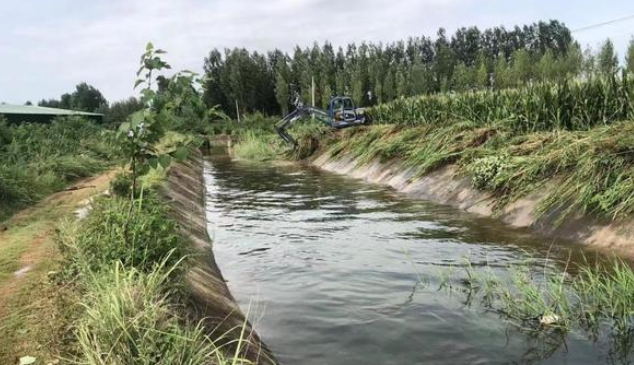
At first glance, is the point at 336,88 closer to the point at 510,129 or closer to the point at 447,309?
the point at 510,129

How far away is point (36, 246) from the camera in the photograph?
6.76m

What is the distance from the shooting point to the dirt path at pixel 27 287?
153 inches

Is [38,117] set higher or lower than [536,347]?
higher

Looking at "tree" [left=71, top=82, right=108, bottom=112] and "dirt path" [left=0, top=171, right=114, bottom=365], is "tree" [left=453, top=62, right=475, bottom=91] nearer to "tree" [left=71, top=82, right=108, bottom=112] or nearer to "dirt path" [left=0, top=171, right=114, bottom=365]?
"dirt path" [left=0, top=171, right=114, bottom=365]

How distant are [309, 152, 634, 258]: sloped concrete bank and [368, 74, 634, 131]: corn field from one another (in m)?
2.13

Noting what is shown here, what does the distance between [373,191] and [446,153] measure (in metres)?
2.46

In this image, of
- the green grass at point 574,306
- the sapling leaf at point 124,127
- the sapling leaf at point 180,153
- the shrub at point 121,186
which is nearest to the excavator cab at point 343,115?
the shrub at point 121,186

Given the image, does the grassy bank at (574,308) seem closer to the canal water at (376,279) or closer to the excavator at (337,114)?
the canal water at (376,279)

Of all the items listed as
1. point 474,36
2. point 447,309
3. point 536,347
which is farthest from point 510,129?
point 474,36

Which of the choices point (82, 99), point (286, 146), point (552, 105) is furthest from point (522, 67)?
point (82, 99)

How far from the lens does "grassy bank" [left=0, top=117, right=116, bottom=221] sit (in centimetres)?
1041

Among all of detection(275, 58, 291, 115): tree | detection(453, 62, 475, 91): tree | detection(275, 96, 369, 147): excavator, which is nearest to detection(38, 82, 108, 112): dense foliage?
detection(275, 58, 291, 115): tree

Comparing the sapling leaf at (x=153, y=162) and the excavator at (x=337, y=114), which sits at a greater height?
the excavator at (x=337, y=114)

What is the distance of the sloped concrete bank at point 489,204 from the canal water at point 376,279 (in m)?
0.35
